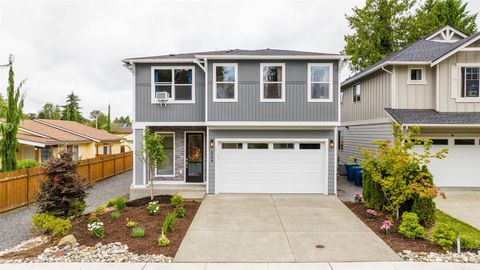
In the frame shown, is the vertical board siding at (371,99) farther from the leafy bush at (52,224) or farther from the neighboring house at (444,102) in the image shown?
the leafy bush at (52,224)

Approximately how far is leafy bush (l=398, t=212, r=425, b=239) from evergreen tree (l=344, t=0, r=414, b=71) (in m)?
20.0

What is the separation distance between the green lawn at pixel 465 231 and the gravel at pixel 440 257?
215mm

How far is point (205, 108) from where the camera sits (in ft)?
37.7

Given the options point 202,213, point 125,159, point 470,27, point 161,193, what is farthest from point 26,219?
point 470,27

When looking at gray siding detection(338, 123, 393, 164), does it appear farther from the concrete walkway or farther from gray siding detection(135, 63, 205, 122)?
the concrete walkway

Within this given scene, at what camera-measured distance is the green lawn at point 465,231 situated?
6199 mm

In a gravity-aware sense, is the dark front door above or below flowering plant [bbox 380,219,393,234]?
above

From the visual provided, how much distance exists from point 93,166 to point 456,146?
17499mm

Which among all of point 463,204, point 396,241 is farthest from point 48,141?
point 463,204

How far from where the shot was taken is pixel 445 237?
6.24m

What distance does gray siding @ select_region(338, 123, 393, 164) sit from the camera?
517 inches

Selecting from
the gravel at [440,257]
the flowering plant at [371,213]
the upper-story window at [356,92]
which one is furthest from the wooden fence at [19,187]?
the upper-story window at [356,92]

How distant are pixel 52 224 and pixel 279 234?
579 centimetres

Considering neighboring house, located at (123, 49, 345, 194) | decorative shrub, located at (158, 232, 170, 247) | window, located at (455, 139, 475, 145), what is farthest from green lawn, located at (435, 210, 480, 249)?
decorative shrub, located at (158, 232, 170, 247)
